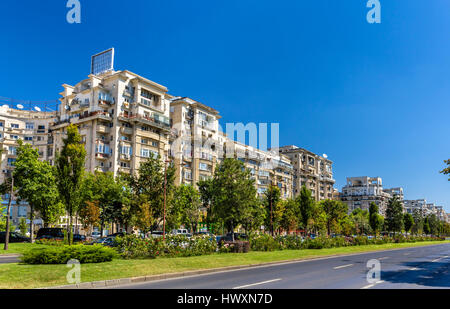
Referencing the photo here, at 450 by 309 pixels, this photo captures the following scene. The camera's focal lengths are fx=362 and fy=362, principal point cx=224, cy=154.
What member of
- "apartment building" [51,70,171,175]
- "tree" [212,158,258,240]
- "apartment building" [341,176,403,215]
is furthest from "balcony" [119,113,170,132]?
"apartment building" [341,176,403,215]

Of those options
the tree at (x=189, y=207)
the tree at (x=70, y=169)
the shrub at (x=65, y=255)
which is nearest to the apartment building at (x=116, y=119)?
the tree at (x=189, y=207)

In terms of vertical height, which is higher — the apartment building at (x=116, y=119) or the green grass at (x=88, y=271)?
the apartment building at (x=116, y=119)

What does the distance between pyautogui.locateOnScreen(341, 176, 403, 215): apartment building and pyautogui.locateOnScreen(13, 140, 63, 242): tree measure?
15081 centimetres

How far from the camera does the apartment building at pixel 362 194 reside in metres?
166

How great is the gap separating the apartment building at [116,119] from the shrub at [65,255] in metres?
36.8

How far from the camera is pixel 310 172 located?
113 metres

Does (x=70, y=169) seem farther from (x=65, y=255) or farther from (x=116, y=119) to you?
(x=116, y=119)

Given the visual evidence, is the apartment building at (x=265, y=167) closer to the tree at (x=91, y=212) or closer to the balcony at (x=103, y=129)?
the balcony at (x=103, y=129)

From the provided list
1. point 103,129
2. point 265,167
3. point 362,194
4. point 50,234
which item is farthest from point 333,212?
point 362,194

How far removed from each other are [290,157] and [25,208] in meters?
72.1

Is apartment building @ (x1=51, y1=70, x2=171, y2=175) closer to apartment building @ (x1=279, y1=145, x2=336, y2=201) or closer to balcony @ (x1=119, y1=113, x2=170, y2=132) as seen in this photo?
balcony @ (x1=119, y1=113, x2=170, y2=132)

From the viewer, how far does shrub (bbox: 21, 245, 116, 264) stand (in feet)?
51.9
